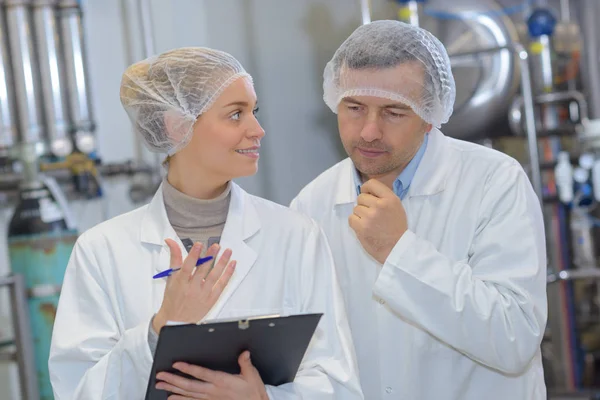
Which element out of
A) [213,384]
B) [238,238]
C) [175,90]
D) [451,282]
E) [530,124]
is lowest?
[213,384]

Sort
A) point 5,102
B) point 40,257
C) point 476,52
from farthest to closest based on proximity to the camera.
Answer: point 476,52, point 5,102, point 40,257

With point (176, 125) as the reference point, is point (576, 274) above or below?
below

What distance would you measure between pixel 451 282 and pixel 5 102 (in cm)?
204

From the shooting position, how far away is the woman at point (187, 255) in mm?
1316

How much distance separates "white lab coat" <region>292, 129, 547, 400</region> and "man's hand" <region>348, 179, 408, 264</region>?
3cm

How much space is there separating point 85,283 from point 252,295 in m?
0.29

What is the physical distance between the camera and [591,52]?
3352 mm

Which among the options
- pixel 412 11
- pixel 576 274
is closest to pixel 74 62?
pixel 412 11

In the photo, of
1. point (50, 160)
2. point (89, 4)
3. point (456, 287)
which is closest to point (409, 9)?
point (89, 4)

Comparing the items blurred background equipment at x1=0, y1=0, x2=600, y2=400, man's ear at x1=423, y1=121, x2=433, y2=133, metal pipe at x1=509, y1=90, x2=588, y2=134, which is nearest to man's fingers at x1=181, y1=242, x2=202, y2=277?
man's ear at x1=423, y1=121, x2=433, y2=133

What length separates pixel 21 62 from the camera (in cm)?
291

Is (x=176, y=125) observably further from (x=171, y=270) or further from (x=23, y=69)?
(x=23, y=69)

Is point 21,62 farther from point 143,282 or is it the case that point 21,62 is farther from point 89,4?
point 143,282

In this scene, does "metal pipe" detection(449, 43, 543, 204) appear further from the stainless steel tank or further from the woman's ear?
the woman's ear
